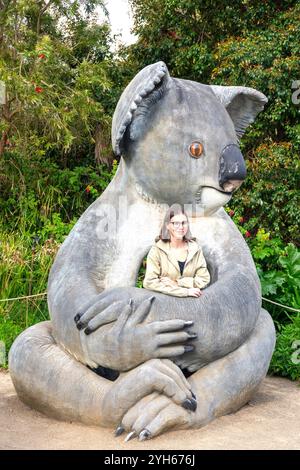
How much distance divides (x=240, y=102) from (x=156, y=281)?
1.51m

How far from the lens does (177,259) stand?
4258 millimetres

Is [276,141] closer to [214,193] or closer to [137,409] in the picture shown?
[214,193]

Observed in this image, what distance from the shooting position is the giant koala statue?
3828 mm

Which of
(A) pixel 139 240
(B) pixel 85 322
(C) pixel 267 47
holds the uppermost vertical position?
(C) pixel 267 47

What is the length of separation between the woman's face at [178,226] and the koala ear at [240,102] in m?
0.96

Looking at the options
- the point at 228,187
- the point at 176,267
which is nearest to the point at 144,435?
the point at 176,267

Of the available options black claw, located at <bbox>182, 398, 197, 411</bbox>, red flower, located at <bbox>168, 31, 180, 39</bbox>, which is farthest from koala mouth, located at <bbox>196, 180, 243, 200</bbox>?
red flower, located at <bbox>168, 31, 180, 39</bbox>

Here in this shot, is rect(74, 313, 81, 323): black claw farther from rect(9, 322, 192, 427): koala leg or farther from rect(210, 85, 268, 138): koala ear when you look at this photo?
rect(210, 85, 268, 138): koala ear

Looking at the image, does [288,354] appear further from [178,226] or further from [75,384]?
[75,384]

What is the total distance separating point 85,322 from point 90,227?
0.79 m

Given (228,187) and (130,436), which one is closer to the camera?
(130,436)
